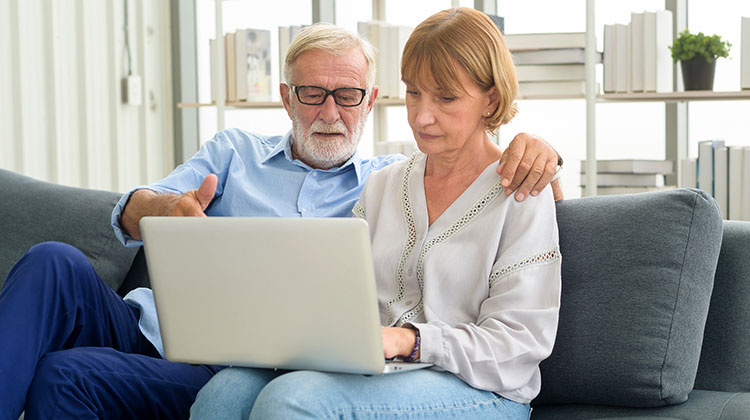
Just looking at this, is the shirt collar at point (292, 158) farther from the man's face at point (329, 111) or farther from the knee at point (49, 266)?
the knee at point (49, 266)

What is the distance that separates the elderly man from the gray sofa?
221mm

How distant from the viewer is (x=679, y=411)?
1.53 m

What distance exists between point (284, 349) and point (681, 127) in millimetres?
2158

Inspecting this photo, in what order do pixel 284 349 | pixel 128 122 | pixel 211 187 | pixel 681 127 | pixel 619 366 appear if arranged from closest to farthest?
pixel 284 349
pixel 619 366
pixel 211 187
pixel 681 127
pixel 128 122

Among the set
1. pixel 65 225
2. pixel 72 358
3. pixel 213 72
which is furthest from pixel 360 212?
pixel 213 72

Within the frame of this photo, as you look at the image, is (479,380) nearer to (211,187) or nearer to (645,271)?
(645,271)

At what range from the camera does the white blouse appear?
4.55 ft

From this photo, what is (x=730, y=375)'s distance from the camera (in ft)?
5.32

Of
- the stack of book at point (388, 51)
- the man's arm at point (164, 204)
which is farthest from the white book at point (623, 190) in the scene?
the man's arm at point (164, 204)

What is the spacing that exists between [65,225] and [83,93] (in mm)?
1247

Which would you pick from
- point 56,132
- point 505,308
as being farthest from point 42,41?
point 505,308

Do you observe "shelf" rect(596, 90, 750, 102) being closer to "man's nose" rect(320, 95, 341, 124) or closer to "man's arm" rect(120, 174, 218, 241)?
"man's nose" rect(320, 95, 341, 124)

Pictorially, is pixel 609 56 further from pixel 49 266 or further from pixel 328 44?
pixel 49 266

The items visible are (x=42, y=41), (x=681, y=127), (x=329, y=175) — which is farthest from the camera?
(x=42, y=41)
